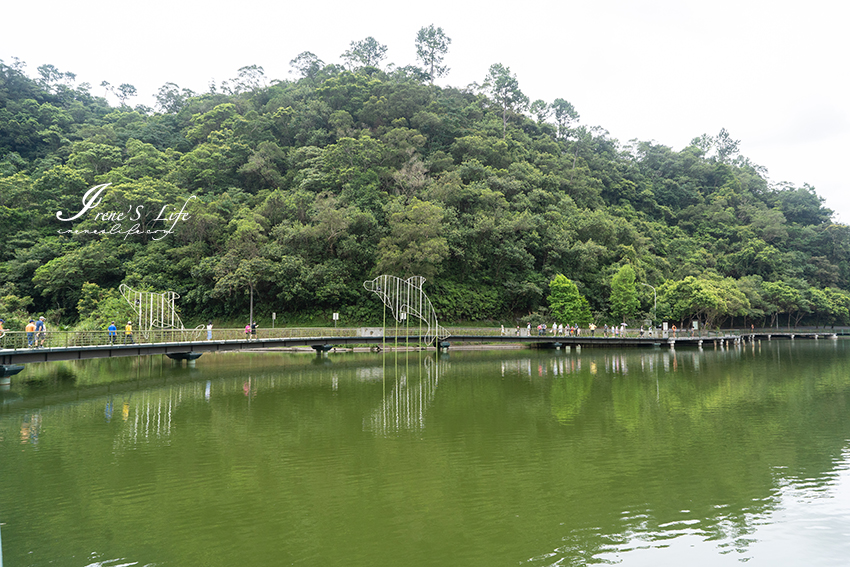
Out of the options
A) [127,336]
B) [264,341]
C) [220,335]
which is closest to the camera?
[127,336]

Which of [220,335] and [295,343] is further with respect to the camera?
[295,343]

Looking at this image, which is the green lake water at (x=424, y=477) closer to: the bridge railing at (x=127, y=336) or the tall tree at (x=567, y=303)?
the bridge railing at (x=127, y=336)

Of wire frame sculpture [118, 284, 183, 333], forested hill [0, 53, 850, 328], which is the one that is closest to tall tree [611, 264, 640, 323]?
forested hill [0, 53, 850, 328]

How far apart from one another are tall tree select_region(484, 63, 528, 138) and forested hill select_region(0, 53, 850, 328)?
752 centimetres

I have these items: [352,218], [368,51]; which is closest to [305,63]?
[368,51]

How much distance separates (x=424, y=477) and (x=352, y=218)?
40.5 m

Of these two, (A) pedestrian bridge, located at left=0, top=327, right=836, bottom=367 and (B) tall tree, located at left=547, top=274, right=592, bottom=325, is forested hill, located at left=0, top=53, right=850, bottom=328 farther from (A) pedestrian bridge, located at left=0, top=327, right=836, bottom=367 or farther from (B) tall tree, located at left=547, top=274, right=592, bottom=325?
(A) pedestrian bridge, located at left=0, top=327, right=836, bottom=367

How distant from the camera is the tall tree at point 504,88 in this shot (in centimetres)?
8862

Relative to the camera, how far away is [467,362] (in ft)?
108

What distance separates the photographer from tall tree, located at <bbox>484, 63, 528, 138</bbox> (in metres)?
88.6

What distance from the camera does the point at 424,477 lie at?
31.7 feet

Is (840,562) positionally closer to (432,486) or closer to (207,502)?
(432,486)

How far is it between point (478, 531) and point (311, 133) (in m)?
62.6

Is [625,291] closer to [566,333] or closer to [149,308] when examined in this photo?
[566,333]
